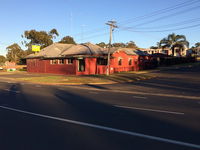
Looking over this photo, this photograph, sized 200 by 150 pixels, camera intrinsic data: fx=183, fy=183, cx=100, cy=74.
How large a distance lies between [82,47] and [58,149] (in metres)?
35.1

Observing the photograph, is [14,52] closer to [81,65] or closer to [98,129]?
[81,65]

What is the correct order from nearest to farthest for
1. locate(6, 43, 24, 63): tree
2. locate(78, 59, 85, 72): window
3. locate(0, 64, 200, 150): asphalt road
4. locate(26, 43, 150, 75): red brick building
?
locate(0, 64, 200, 150): asphalt road < locate(26, 43, 150, 75): red brick building < locate(78, 59, 85, 72): window < locate(6, 43, 24, 63): tree

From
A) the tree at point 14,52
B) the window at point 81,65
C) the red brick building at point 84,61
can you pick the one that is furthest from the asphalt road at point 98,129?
the tree at point 14,52

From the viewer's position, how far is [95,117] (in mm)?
6844

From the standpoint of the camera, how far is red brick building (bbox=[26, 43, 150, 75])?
33406 millimetres

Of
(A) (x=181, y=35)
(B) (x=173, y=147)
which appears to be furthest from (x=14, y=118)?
(A) (x=181, y=35)

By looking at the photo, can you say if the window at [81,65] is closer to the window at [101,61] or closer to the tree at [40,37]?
the window at [101,61]

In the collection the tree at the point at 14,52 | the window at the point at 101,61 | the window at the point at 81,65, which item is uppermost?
the tree at the point at 14,52

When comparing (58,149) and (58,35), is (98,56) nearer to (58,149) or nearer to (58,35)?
(58,149)

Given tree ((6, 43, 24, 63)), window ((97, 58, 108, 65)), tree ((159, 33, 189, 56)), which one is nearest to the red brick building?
window ((97, 58, 108, 65))

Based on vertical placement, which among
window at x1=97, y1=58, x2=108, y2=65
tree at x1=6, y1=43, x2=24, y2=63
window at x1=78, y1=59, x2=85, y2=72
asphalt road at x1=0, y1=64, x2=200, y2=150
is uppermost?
tree at x1=6, y1=43, x2=24, y2=63

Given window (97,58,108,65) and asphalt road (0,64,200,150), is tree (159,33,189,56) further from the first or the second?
asphalt road (0,64,200,150)

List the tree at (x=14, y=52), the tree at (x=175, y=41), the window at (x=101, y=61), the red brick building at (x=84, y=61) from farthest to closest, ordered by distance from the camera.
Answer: the tree at (x=14, y=52) < the tree at (x=175, y=41) < the window at (x=101, y=61) < the red brick building at (x=84, y=61)

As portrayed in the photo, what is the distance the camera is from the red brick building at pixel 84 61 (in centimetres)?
3341
